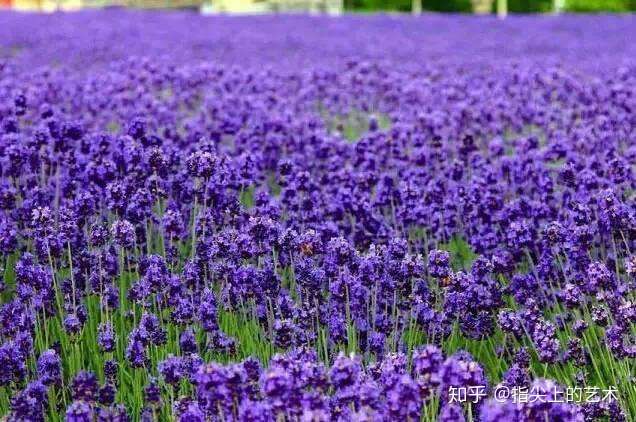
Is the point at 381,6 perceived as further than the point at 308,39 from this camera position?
Yes

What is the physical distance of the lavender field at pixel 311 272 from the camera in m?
2.82

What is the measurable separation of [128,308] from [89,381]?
1.27 metres

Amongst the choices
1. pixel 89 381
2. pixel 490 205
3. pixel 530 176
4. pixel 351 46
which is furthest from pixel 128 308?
pixel 351 46

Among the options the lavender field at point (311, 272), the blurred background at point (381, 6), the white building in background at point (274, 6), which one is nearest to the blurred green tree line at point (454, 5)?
the blurred background at point (381, 6)

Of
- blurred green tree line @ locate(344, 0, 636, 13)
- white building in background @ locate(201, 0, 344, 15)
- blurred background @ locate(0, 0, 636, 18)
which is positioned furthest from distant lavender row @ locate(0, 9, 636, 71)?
white building in background @ locate(201, 0, 344, 15)

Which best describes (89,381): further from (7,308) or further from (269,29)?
(269,29)

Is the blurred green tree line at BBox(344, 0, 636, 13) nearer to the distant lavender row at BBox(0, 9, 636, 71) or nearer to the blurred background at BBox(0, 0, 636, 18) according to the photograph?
the blurred background at BBox(0, 0, 636, 18)

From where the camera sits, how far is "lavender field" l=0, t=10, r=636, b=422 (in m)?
2.82

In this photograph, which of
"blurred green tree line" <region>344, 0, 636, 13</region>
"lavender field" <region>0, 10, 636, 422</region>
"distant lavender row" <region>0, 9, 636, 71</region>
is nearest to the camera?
"lavender field" <region>0, 10, 636, 422</region>

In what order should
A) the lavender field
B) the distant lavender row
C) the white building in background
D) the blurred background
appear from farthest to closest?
the white building in background < the blurred background < the distant lavender row < the lavender field

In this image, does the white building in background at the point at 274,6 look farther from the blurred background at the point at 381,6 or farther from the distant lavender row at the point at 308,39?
the distant lavender row at the point at 308,39

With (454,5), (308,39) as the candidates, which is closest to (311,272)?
(308,39)

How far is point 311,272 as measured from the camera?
355cm

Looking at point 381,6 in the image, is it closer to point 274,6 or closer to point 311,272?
point 274,6
